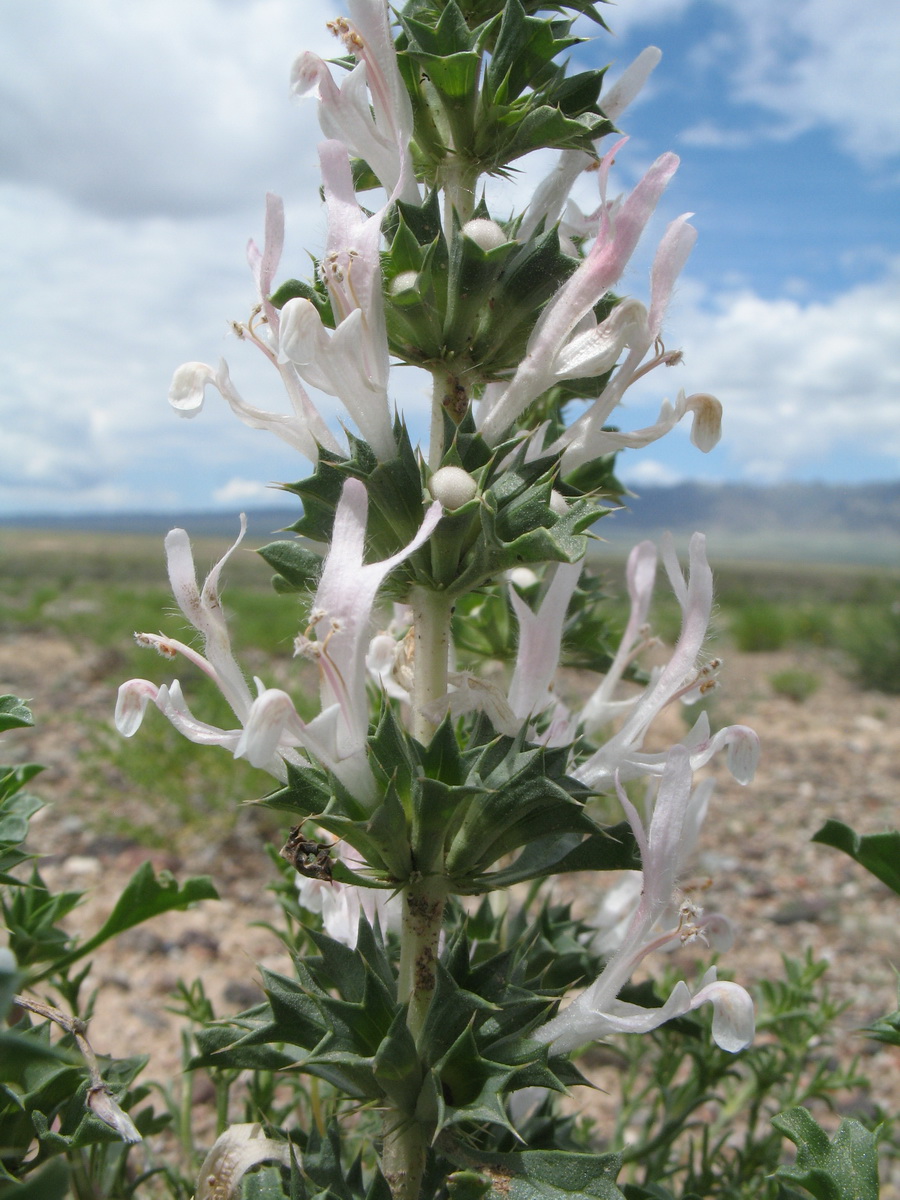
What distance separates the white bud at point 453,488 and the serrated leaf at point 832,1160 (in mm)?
1061

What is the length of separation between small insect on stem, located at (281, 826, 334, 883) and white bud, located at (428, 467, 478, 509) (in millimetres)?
557

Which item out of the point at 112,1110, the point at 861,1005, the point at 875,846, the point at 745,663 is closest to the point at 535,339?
the point at 875,846

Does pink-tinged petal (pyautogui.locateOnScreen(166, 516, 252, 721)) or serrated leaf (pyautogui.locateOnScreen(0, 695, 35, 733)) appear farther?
pink-tinged petal (pyautogui.locateOnScreen(166, 516, 252, 721))

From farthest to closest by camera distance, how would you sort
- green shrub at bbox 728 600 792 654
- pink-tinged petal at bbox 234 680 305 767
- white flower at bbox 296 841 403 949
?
1. green shrub at bbox 728 600 792 654
2. white flower at bbox 296 841 403 949
3. pink-tinged petal at bbox 234 680 305 767

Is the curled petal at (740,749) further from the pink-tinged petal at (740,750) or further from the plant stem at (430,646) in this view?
the plant stem at (430,646)

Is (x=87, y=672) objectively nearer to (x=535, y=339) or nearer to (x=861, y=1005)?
(x=861, y=1005)

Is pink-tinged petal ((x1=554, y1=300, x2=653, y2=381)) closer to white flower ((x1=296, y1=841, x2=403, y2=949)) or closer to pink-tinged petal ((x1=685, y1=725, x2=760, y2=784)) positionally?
pink-tinged petal ((x1=685, y1=725, x2=760, y2=784))

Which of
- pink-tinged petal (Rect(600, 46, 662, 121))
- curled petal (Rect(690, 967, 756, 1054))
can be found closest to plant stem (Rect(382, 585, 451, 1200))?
curled petal (Rect(690, 967, 756, 1054))

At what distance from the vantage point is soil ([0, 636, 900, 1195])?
397cm

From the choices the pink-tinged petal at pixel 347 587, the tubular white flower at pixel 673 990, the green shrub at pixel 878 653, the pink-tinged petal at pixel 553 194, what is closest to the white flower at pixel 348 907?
the tubular white flower at pixel 673 990

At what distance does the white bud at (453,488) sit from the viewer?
140 centimetres

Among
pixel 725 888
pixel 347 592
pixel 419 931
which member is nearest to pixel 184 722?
pixel 347 592

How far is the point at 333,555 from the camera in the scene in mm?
1287

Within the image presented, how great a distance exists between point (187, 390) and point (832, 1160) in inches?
63.0
